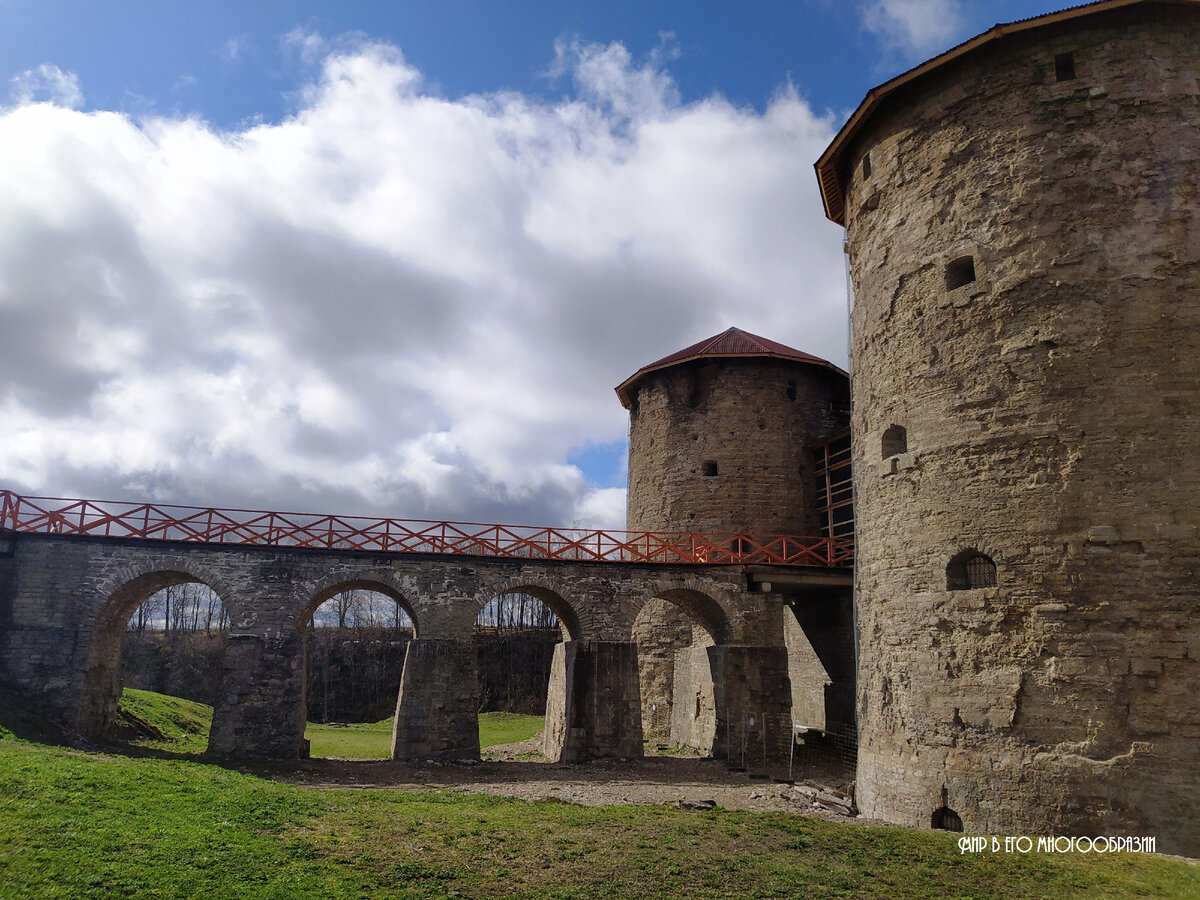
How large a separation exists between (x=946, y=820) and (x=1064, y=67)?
1050cm

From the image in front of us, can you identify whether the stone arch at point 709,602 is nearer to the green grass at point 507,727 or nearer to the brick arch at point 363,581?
the brick arch at point 363,581

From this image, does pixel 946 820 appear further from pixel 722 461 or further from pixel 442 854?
pixel 722 461

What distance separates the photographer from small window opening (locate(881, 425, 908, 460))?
1204 cm

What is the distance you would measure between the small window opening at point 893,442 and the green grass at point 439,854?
528 cm

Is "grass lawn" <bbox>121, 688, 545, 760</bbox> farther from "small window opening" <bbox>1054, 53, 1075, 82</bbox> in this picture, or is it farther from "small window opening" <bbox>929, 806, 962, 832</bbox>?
"small window opening" <bbox>1054, 53, 1075, 82</bbox>

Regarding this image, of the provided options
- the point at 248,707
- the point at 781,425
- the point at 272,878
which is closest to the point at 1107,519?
the point at 272,878

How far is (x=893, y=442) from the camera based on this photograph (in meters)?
12.1

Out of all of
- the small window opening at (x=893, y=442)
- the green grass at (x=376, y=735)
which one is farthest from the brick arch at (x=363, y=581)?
the small window opening at (x=893, y=442)

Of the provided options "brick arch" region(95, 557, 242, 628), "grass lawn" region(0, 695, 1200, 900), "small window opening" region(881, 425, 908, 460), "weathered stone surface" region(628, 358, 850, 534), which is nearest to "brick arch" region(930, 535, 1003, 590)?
"small window opening" region(881, 425, 908, 460)

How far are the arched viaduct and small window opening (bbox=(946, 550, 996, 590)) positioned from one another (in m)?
6.94

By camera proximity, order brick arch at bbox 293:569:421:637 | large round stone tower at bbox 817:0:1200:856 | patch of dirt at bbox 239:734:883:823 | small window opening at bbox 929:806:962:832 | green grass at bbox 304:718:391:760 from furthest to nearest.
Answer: green grass at bbox 304:718:391:760
brick arch at bbox 293:569:421:637
patch of dirt at bbox 239:734:883:823
small window opening at bbox 929:806:962:832
large round stone tower at bbox 817:0:1200:856

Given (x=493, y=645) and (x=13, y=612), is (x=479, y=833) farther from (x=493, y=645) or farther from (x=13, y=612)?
(x=493, y=645)

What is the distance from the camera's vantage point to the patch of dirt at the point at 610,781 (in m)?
12.3

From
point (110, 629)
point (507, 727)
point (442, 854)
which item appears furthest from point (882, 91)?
point (507, 727)
